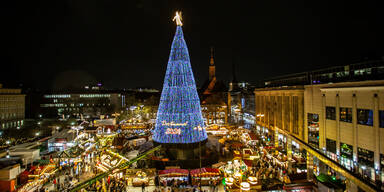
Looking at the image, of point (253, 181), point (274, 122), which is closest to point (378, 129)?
point (253, 181)

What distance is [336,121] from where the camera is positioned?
19.2 m

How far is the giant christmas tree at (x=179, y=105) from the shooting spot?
19.8m

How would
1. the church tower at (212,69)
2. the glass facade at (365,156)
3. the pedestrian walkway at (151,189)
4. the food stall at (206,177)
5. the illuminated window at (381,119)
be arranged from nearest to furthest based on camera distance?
the illuminated window at (381,119), the glass facade at (365,156), the pedestrian walkway at (151,189), the food stall at (206,177), the church tower at (212,69)

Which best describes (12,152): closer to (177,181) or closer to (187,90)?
(177,181)

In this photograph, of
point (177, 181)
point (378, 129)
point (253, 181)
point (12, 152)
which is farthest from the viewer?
point (12, 152)

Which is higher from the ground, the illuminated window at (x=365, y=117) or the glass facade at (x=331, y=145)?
the illuminated window at (x=365, y=117)

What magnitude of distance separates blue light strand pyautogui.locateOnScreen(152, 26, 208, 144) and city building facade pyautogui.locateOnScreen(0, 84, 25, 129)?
50.0m

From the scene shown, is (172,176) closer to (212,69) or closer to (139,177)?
(139,177)

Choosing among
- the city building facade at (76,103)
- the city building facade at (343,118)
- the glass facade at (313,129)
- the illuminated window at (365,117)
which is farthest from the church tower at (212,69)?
the illuminated window at (365,117)

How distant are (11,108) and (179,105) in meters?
55.9

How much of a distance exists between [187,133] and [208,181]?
4955mm

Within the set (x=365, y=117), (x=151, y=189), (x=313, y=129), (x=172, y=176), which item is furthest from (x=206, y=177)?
(x=313, y=129)

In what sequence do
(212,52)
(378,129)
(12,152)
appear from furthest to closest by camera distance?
(212,52) < (12,152) < (378,129)

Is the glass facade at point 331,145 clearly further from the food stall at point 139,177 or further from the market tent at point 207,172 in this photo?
the food stall at point 139,177
